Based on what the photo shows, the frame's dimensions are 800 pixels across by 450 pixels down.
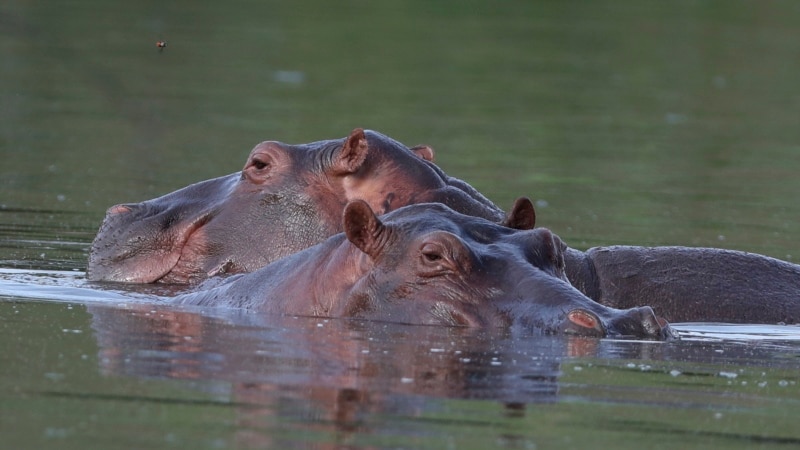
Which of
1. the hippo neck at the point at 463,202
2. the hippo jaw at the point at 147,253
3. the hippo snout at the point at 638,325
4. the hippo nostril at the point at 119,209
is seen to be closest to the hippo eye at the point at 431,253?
the hippo snout at the point at 638,325

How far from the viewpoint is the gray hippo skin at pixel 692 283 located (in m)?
8.98

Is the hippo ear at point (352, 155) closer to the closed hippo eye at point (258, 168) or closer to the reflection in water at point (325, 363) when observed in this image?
the closed hippo eye at point (258, 168)

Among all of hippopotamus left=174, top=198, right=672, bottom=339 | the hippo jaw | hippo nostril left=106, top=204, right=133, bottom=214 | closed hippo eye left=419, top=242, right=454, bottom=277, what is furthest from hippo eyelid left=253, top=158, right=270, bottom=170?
closed hippo eye left=419, top=242, right=454, bottom=277

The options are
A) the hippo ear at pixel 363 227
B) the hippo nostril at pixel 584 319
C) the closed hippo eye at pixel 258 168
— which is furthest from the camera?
the closed hippo eye at pixel 258 168

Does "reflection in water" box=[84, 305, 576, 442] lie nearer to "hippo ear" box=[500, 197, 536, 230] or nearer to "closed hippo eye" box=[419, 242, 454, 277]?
"closed hippo eye" box=[419, 242, 454, 277]

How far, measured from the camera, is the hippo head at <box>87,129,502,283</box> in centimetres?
927

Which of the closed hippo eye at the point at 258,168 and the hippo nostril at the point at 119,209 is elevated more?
the closed hippo eye at the point at 258,168

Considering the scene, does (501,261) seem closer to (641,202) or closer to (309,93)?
(641,202)

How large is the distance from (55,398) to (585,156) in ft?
41.5

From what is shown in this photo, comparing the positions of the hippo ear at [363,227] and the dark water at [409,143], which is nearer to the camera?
the dark water at [409,143]

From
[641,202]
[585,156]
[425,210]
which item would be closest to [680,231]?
[641,202]

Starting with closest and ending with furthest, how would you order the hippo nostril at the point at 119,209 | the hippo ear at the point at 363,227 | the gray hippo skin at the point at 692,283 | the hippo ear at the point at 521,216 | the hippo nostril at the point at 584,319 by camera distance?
the hippo nostril at the point at 584,319
the hippo ear at the point at 363,227
the hippo ear at the point at 521,216
the gray hippo skin at the point at 692,283
the hippo nostril at the point at 119,209

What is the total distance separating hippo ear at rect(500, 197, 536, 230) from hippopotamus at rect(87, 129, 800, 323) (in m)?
1.02

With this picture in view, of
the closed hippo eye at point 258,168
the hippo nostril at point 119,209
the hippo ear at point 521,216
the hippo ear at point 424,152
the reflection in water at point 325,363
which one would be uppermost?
the hippo ear at point 424,152
